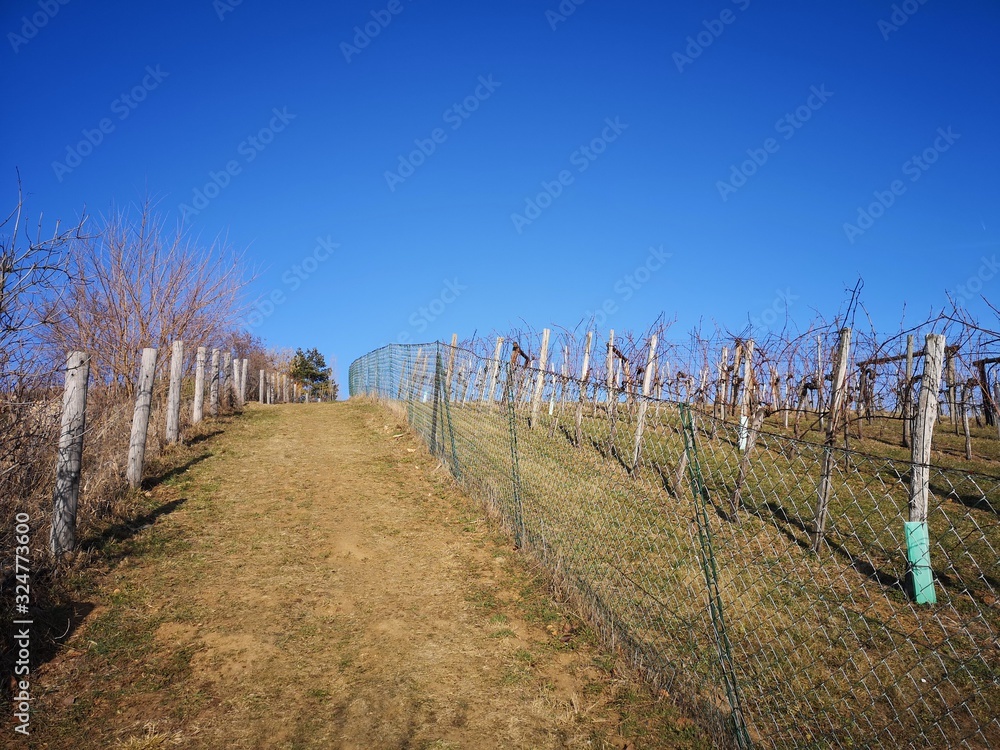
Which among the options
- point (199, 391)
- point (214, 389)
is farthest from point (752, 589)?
point (214, 389)

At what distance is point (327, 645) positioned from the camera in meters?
3.88

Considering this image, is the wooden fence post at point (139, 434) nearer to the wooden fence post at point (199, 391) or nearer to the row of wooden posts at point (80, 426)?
the row of wooden posts at point (80, 426)

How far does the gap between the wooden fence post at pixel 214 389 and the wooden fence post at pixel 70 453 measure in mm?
7775

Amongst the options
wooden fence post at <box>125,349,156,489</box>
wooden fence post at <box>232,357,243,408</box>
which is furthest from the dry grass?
wooden fence post at <box>232,357,243,408</box>

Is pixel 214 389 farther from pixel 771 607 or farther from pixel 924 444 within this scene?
pixel 924 444

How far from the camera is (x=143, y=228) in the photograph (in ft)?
44.2

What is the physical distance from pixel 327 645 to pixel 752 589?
432 cm

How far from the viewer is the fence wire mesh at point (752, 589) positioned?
3.30 m

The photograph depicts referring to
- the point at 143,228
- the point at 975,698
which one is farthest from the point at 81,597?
the point at 143,228

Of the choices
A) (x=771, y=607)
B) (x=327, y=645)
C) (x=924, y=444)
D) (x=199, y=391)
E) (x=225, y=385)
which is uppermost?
(x=225, y=385)

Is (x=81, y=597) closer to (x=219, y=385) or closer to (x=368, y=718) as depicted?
(x=368, y=718)

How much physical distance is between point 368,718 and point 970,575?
22.2ft

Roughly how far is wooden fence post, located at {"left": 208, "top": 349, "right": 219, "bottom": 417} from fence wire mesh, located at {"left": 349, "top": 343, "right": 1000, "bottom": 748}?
5481 millimetres

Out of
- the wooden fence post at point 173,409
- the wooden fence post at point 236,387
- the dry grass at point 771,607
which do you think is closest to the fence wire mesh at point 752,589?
the dry grass at point 771,607
